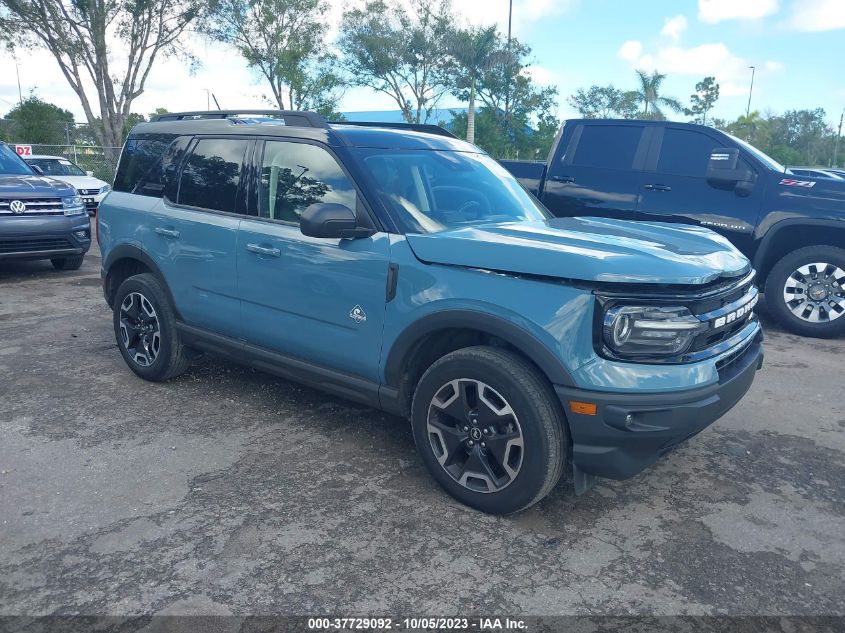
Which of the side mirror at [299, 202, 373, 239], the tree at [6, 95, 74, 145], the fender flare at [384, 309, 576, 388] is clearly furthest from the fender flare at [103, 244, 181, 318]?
the tree at [6, 95, 74, 145]

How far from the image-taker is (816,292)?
6.59 meters

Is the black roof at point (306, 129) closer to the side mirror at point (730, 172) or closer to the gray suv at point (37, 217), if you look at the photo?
the side mirror at point (730, 172)

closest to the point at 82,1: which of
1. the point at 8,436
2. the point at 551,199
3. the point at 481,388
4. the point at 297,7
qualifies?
the point at 297,7

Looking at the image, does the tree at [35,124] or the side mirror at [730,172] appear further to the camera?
the tree at [35,124]

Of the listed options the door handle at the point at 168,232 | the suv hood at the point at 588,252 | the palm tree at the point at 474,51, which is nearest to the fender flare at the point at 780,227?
the suv hood at the point at 588,252

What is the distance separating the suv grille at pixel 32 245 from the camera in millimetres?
8344

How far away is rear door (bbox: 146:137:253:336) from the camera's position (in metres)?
4.21

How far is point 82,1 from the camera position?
23219mm

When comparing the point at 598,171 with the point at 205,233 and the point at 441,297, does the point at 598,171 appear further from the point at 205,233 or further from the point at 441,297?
the point at 441,297

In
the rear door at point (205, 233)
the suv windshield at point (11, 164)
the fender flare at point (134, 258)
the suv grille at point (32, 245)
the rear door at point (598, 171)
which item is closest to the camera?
the rear door at point (205, 233)

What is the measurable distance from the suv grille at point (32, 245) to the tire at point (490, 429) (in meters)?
7.13

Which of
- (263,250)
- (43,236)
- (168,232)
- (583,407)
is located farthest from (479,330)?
(43,236)

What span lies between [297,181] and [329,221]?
2.36 feet

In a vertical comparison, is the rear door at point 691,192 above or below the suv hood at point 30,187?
above
